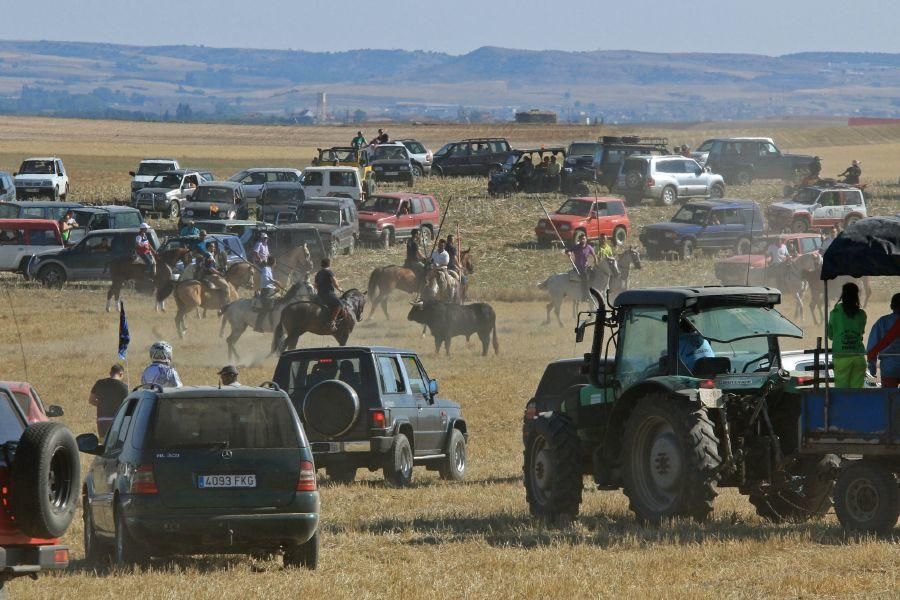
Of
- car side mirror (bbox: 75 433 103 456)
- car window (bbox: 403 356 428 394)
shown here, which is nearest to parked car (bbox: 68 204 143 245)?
car window (bbox: 403 356 428 394)

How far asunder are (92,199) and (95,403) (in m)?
43.6

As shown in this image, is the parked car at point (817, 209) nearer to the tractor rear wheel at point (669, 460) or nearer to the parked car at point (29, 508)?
the tractor rear wheel at point (669, 460)

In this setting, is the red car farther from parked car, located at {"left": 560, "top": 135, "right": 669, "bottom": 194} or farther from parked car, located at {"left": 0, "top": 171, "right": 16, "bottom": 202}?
parked car, located at {"left": 0, "top": 171, "right": 16, "bottom": 202}

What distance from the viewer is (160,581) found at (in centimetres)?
1118

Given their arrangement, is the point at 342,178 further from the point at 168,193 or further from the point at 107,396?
the point at 107,396

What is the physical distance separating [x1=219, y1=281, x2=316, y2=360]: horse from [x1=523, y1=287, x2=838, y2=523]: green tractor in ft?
60.6

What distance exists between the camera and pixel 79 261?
43750mm

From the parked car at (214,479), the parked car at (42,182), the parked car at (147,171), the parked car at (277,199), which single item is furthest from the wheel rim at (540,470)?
the parked car at (42,182)

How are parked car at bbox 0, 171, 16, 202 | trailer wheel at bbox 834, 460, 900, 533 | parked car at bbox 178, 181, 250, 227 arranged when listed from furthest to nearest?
parked car at bbox 0, 171, 16, 202 → parked car at bbox 178, 181, 250, 227 → trailer wheel at bbox 834, 460, 900, 533

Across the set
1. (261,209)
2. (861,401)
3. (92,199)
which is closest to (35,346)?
(261,209)

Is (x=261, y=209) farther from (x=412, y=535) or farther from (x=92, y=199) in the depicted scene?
(x=412, y=535)

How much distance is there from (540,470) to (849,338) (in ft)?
10.6

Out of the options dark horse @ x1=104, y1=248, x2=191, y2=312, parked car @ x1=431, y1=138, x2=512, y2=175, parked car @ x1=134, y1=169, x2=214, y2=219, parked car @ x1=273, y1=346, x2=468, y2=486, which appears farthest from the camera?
parked car @ x1=431, y1=138, x2=512, y2=175

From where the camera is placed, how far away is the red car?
50969 mm
